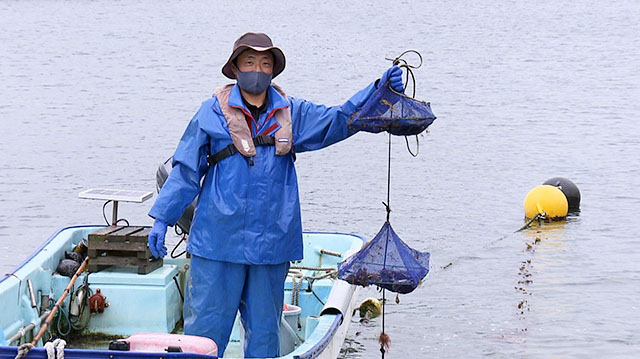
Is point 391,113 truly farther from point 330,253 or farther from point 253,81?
point 330,253

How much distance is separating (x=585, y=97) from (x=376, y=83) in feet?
62.6

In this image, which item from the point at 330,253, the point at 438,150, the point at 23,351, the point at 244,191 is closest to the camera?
the point at 23,351

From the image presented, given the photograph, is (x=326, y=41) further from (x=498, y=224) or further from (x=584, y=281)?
(x=584, y=281)

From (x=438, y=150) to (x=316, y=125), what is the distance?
12778 mm

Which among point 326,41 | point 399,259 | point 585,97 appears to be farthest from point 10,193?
point 326,41

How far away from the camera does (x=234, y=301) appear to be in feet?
18.2

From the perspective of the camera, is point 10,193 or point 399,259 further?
point 10,193

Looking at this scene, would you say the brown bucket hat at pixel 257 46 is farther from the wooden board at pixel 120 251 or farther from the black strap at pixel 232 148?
the wooden board at pixel 120 251

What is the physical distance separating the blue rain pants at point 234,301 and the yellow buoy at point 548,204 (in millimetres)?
8355

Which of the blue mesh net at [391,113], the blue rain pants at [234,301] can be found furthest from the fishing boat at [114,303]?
the blue mesh net at [391,113]

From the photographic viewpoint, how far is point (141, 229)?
23.3 ft

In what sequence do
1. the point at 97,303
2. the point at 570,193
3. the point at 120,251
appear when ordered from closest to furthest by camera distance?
the point at 97,303 < the point at 120,251 < the point at 570,193

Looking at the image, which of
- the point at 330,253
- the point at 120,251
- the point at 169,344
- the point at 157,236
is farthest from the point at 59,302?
the point at 330,253

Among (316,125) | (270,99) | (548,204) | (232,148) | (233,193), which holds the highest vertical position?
(270,99)
